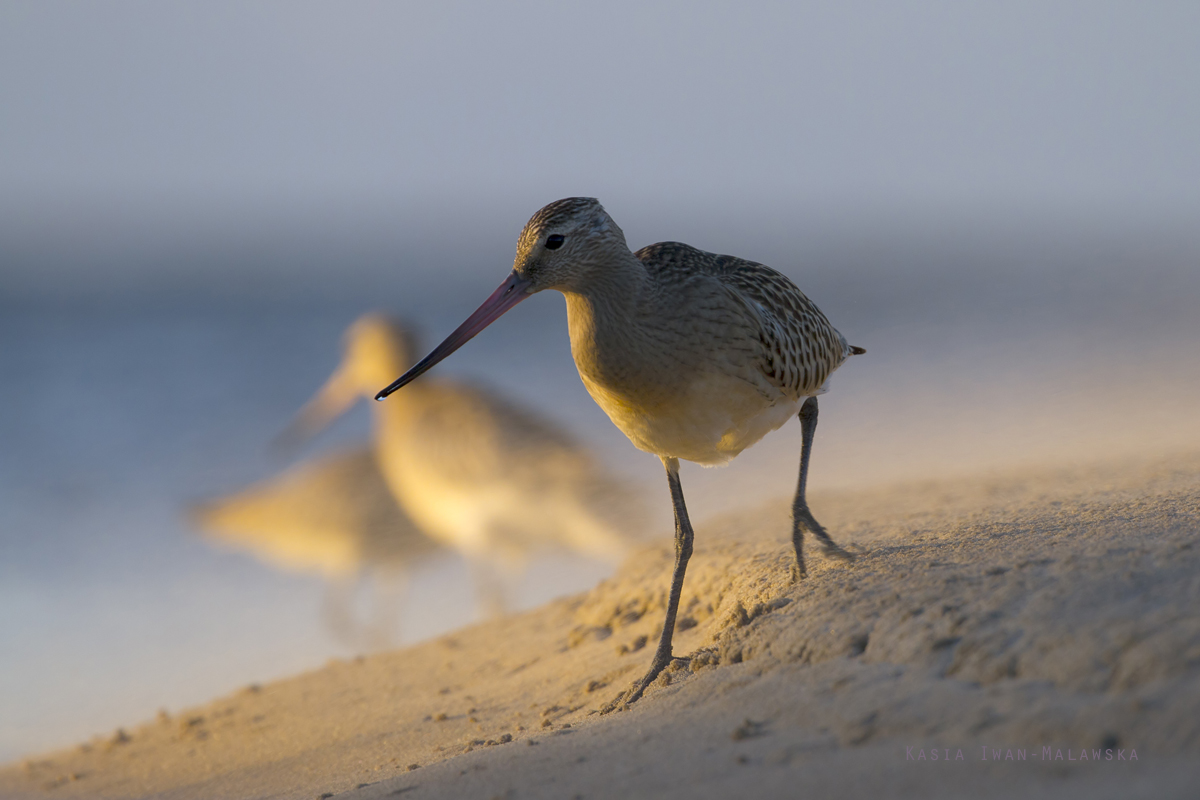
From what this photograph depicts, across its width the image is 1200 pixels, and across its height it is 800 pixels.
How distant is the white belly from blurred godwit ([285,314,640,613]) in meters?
3.44

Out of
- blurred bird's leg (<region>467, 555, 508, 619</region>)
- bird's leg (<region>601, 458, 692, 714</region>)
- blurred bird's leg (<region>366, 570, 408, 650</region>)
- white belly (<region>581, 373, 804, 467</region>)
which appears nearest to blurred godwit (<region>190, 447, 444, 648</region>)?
blurred bird's leg (<region>366, 570, 408, 650</region>)

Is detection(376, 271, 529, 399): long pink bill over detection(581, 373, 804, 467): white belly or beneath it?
over

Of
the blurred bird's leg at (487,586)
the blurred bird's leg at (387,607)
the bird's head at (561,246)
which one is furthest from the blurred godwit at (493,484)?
the bird's head at (561,246)

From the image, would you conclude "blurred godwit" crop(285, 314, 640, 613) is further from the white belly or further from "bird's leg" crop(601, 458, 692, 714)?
the white belly

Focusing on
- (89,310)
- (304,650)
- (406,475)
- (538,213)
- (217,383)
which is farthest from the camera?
(89,310)

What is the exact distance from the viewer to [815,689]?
245 cm

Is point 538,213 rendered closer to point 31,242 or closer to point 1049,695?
point 1049,695

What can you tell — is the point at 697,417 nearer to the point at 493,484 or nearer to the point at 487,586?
the point at 487,586

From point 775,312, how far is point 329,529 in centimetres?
547

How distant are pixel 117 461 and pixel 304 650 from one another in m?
4.53

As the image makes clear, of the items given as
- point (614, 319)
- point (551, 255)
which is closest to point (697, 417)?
point (614, 319)

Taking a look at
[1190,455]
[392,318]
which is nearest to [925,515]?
[1190,455]

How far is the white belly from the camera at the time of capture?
10.7ft

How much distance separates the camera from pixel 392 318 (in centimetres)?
1027
